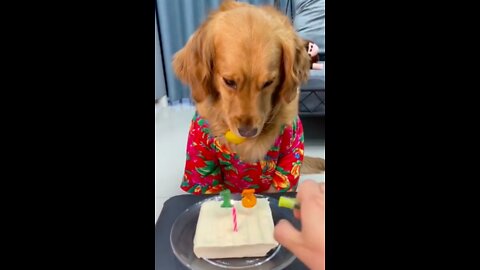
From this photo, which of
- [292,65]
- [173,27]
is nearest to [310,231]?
[292,65]

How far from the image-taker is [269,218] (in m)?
0.81

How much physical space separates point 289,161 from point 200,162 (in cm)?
32

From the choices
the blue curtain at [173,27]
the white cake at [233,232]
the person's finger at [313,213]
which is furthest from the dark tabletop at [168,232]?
the blue curtain at [173,27]

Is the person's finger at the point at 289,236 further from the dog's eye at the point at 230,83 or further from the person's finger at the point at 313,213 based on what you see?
the dog's eye at the point at 230,83

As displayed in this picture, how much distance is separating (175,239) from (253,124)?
0.42 m

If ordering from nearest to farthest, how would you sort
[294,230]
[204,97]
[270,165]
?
[294,230] → [204,97] → [270,165]

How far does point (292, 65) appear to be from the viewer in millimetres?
1067

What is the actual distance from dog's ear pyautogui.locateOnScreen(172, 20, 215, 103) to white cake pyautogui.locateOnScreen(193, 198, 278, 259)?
16.0 inches

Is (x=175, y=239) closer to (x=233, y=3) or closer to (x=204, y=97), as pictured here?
(x=204, y=97)

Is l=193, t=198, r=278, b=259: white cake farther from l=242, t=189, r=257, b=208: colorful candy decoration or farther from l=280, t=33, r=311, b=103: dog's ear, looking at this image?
l=280, t=33, r=311, b=103: dog's ear

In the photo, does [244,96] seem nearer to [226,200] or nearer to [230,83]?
[230,83]

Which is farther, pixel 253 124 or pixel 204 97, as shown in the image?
pixel 204 97
